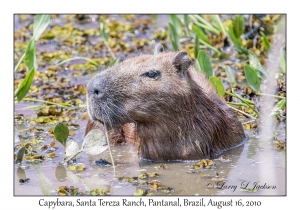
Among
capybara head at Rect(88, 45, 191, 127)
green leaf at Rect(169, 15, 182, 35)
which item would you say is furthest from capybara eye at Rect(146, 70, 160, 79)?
green leaf at Rect(169, 15, 182, 35)

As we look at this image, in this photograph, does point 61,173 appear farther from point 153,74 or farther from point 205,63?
point 205,63

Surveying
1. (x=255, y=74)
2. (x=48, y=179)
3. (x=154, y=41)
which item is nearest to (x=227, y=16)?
(x=154, y=41)

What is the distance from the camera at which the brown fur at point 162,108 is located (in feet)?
24.2

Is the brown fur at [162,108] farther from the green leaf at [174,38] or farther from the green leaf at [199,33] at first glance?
the green leaf at [199,33]

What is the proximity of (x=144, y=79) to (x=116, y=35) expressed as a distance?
18.1 feet

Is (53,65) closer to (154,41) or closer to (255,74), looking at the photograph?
(154,41)

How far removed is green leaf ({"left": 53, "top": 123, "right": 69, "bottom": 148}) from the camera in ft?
25.4

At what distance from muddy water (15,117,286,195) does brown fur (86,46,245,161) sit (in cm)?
19

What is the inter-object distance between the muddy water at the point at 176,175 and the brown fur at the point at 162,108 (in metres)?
0.19

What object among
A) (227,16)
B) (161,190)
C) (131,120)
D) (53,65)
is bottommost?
(161,190)

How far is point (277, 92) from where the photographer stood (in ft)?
31.6

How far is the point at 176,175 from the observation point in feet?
24.1

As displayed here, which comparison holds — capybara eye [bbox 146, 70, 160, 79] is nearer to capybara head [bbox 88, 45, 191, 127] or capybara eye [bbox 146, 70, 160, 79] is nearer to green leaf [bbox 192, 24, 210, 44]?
capybara head [bbox 88, 45, 191, 127]

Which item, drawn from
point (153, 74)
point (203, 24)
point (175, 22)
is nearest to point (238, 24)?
point (175, 22)
